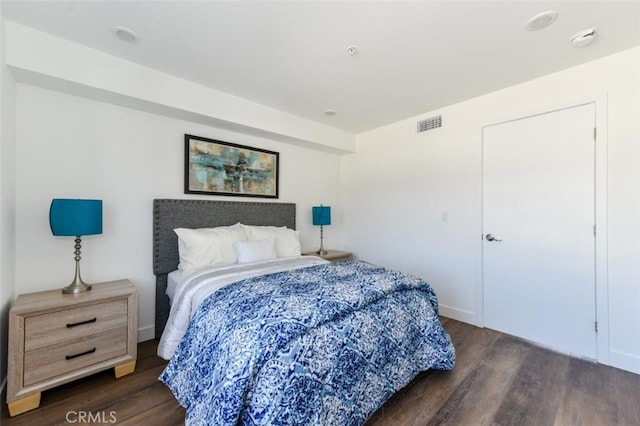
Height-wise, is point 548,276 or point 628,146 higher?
point 628,146

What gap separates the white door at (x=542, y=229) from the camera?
2395 millimetres

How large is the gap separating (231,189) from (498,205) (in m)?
3.01

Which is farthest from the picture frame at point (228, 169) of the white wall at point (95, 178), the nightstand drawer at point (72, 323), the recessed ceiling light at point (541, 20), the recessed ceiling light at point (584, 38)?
the recessed ceiling light at point (584, 38)

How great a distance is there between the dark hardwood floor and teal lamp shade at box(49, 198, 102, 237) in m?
1.13

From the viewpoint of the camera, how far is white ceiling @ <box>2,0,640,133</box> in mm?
1737

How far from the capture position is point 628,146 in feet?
7.16

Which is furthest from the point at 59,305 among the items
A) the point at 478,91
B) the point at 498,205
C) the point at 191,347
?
the point at 478,91

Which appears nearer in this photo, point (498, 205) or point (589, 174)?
point (589, 174)

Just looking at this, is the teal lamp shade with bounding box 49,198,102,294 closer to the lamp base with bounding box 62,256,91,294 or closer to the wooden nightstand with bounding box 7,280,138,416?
the lamp base with bounding box 62,256,91,294

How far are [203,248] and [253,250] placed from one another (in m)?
0.47

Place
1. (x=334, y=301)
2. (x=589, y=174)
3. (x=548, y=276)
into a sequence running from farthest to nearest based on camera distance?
(x=548, y=276), (x=589, y=174), (x=334, y=301)

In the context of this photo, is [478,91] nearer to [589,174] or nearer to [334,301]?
[589,174]

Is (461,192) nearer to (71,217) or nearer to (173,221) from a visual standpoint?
(173,221)

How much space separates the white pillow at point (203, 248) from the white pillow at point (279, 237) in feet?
1.04
